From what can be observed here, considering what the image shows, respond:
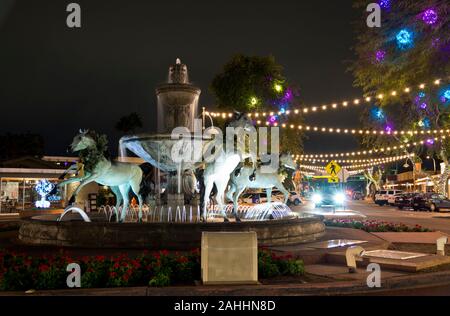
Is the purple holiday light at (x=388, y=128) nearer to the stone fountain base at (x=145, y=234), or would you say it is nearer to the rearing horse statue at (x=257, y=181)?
the rearing horse statue at (x=257, y=181)

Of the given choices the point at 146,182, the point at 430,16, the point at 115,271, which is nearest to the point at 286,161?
the point at 146,182

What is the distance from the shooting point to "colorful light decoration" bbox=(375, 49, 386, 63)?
22053mm

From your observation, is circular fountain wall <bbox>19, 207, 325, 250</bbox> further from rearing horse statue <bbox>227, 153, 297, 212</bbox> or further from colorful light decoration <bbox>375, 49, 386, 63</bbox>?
colorful light decoration <bbox>375, 49, 386, 63</bbox>

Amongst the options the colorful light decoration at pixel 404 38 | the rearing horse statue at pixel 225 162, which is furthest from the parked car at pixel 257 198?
the rearing horse statue at pixel 225 162

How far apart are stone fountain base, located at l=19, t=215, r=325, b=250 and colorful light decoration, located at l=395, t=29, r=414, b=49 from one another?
1291 cm

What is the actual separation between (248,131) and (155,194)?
5389 millimetres

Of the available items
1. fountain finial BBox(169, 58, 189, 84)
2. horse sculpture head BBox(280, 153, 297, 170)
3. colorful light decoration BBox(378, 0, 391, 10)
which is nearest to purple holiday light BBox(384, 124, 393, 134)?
colorful light decoration BBox(378, 0, 391, 10)

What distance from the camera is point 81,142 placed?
506 inches

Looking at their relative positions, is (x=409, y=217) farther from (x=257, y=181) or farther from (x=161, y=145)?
(x=161, y=145)

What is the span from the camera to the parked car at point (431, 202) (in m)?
36.4

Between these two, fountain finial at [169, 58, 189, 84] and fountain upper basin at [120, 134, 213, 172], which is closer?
fountain upper basin at [120, 134, 213, 172]

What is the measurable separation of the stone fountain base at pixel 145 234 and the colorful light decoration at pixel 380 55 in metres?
13.4

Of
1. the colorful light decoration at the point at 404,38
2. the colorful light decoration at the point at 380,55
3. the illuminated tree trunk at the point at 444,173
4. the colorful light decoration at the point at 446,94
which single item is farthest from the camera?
the illuminated tree trunk at the point at 444,173
